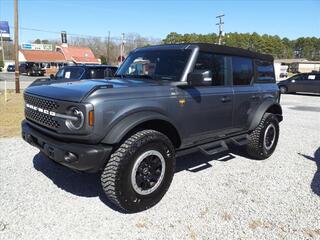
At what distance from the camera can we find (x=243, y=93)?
5.16m

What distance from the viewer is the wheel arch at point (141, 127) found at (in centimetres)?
337

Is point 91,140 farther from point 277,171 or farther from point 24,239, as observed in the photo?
point 277,171

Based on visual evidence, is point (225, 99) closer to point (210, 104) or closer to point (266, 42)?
point (210, 104)

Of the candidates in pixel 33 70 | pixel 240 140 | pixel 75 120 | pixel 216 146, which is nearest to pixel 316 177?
pixel 240 140

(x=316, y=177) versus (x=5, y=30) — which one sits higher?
(x=5, y=30)

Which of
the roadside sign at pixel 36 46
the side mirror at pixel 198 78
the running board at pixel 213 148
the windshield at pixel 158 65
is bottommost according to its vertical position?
the running board at pixel 213 148

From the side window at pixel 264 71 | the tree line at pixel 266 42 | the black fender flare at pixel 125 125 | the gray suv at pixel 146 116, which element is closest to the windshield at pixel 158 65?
the gray suv at pixel 146 116

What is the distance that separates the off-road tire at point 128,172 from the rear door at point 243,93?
178cm

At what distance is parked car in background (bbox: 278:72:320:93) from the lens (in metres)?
20.5

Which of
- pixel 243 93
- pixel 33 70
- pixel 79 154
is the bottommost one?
pixel 79 154

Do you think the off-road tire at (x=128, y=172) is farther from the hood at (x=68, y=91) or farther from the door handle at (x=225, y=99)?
the door handle at (x=225, y=99)

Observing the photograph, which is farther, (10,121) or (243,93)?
(10,121)

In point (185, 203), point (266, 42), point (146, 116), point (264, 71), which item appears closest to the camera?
point (146, 116)

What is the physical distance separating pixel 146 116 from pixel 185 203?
124 cm
